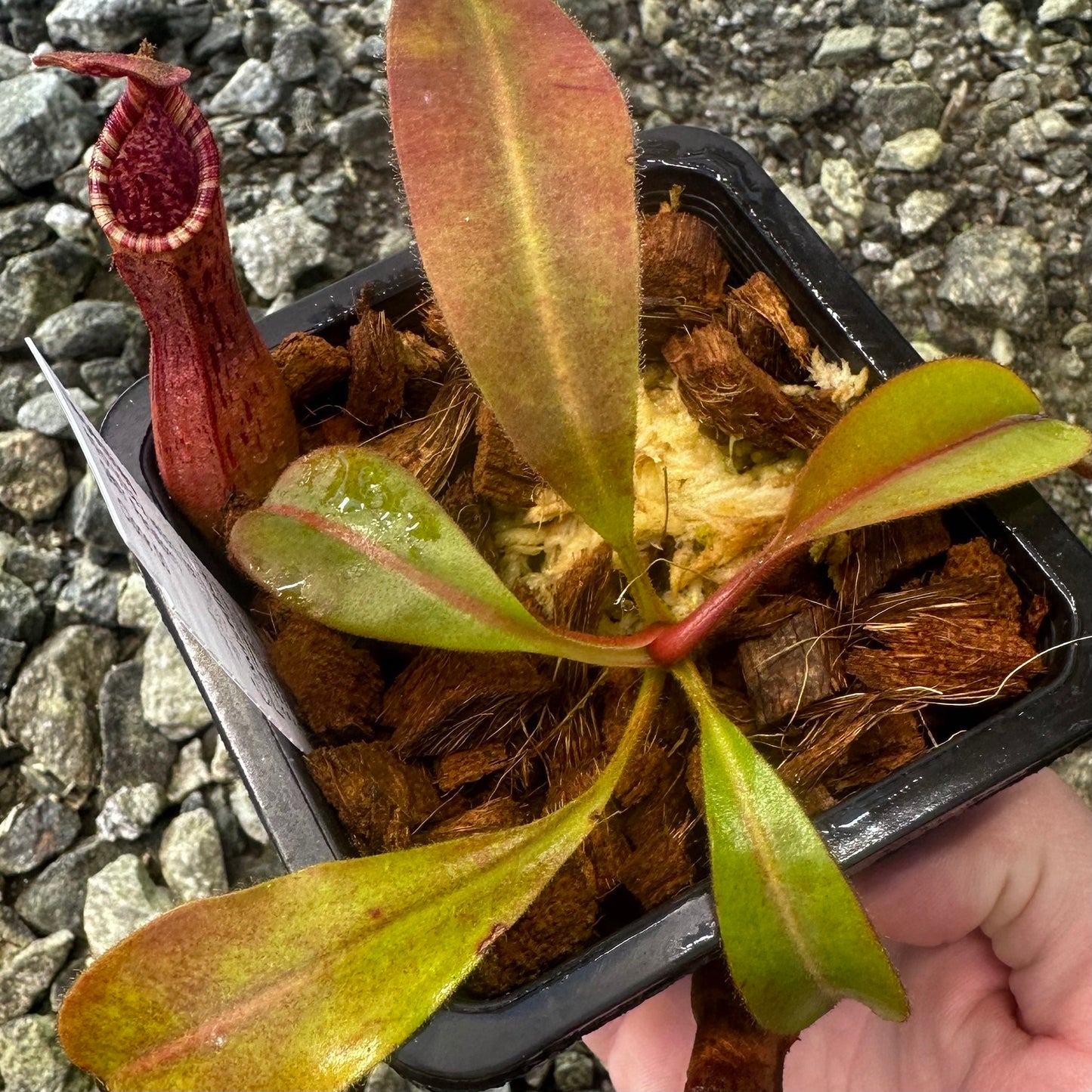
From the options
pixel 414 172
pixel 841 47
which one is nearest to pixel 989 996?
pixel 414 172

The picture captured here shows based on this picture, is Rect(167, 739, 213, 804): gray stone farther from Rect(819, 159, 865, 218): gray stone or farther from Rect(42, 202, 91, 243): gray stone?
Rect(819, 159, 865, 218): gray stone

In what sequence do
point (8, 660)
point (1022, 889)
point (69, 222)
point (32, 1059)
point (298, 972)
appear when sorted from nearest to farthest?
point (298, 972), point (1022, 889), point (32, 1059), point (8, 660), point (69, 222)

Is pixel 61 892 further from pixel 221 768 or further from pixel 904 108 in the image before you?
pixel 904 108

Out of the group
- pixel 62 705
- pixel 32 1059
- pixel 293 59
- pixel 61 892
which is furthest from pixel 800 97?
pixel 32 1059

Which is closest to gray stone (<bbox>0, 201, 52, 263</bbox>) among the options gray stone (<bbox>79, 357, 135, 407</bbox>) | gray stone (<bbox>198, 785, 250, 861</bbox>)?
gray stone (<bbox>79, 357, 135, 407</bbox>)

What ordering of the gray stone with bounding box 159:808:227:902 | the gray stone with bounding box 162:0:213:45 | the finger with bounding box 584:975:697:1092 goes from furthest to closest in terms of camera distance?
1. the gray stone with bounding box 162:0:213:45
2. the gray stone with bounding box 159:808:227:902
3. the finger with bounding box 584:975:697:1092

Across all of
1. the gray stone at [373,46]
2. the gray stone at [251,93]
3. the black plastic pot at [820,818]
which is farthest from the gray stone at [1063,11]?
the gray stone at [251,93]
